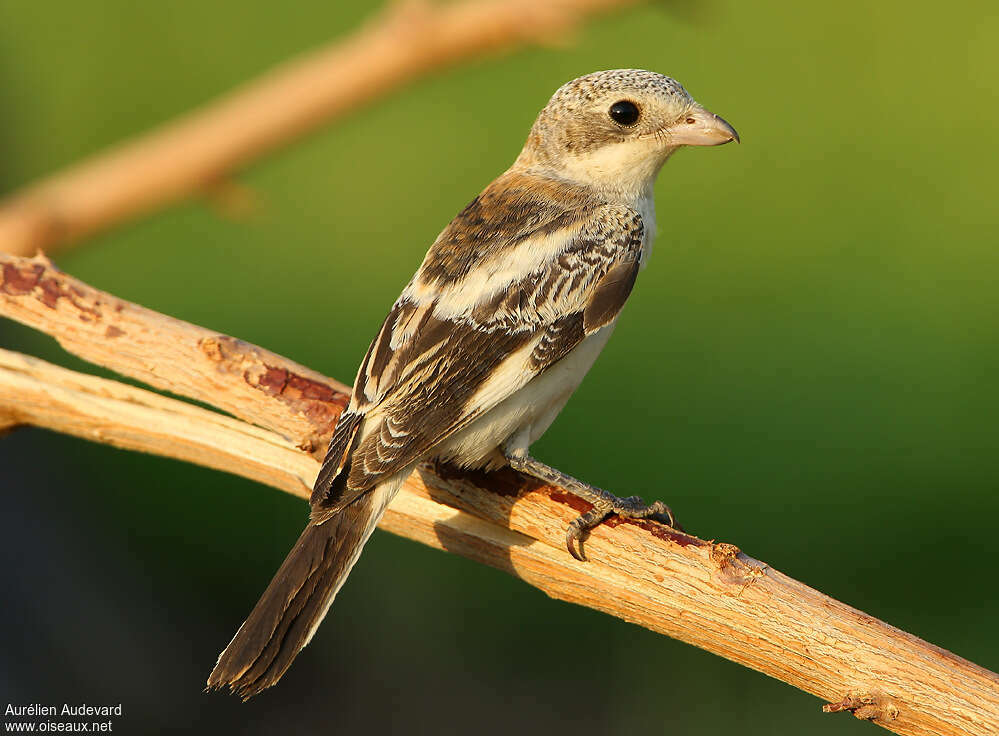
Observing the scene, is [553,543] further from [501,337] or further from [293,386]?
[293,386]

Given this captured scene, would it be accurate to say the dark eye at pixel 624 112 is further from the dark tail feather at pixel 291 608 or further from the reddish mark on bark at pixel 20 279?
the reddish mark on bark at pixel 20 279

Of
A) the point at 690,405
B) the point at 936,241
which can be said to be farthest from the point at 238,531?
the point at 936,241

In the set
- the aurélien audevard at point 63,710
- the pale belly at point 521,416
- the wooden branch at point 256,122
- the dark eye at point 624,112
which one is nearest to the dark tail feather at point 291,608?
the pale belly at point 521,416

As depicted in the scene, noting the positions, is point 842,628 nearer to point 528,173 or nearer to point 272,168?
point 528,173

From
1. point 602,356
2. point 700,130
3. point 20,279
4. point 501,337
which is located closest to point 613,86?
point 700,130

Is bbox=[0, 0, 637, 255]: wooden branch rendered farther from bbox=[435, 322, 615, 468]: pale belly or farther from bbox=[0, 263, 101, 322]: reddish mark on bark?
bbox=[435, 322, 615, 468]: pale belly

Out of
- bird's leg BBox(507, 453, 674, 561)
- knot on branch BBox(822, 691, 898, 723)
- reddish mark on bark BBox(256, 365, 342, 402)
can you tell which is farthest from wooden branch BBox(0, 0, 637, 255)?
knot on branch BBox(822, 691, 898, 723)
